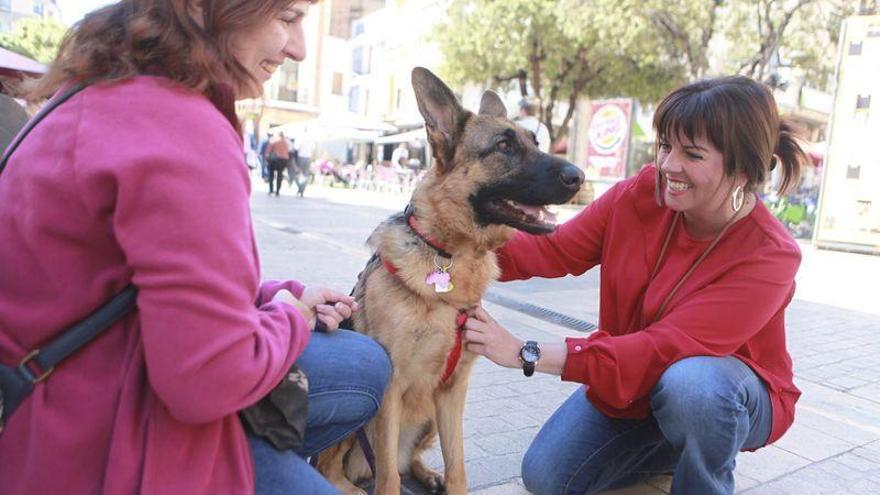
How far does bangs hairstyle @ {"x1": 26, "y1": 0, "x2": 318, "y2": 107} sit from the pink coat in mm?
47

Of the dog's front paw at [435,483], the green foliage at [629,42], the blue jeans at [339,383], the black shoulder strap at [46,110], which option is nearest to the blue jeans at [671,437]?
the dog's front paw at [435,483]

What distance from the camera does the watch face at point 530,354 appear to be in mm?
2230

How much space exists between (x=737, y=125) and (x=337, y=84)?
165 feet

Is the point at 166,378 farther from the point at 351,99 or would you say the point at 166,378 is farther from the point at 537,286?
the point at 351,99

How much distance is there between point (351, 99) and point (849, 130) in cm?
3838

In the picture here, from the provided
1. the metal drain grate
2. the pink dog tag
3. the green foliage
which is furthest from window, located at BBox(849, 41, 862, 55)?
the pink dog tag

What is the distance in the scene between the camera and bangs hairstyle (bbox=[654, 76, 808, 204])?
219 cm

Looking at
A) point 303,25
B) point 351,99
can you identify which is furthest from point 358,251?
point 351,99

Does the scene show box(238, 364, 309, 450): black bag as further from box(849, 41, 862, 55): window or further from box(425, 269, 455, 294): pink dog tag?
box(849, 41, 862, 55): window

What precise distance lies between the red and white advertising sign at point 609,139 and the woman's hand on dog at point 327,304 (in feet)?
49.1

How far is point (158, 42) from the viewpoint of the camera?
3.73ft

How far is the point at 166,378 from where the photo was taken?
1.06 meters

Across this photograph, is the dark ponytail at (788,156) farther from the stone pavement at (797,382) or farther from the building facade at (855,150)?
the building facade at (855,150)

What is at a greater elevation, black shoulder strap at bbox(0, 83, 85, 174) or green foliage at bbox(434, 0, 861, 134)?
green foliage at bbox(434, 0, 861, 134)
